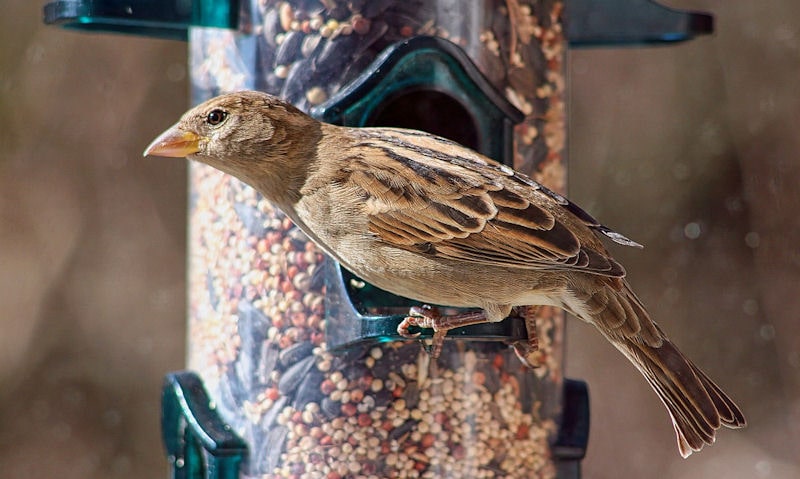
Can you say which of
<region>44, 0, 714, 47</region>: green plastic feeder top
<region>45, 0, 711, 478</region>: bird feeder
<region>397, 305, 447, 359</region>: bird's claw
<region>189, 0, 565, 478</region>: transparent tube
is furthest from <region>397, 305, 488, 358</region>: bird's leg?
<region>44, 0, 714, 47</region>: green plastic feeder top

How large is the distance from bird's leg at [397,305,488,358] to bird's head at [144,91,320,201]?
54 centimetres

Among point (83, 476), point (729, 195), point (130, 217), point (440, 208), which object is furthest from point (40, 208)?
point (440, 208)

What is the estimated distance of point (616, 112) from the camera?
322 inches

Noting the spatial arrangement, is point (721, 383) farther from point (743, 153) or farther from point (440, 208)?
point (440, 208)

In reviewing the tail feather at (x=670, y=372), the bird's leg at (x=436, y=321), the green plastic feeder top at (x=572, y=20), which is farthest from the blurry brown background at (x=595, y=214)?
the bird's leg at (x=436, y=321)

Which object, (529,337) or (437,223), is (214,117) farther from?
(529,337)

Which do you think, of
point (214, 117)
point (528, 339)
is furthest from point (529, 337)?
point (214, 117)

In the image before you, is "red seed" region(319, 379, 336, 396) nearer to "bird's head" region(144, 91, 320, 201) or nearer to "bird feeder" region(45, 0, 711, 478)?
"bird feeder" region(45, 0, 711, 478)

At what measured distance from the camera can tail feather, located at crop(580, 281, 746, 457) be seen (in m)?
4.19

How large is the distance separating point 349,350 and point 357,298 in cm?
17

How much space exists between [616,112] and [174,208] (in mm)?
2586

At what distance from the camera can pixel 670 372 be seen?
13.8ft

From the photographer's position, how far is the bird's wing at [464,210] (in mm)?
4020

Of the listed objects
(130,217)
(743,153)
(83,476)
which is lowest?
(83,476)
